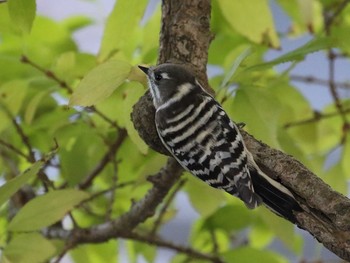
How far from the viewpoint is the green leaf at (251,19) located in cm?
57

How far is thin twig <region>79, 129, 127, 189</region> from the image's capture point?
607 mm

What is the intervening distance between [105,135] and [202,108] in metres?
0.16

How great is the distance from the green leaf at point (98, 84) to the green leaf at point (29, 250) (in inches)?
5.8

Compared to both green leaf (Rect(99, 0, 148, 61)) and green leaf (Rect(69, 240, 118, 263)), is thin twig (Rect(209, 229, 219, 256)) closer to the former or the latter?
green leaf (Rect(69, 240, 118, 263))

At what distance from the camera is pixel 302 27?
2.69ft

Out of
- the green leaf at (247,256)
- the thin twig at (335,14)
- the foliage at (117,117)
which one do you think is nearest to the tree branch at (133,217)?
the foliage at (117,117)

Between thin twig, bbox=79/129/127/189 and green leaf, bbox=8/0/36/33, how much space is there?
0.15 metres

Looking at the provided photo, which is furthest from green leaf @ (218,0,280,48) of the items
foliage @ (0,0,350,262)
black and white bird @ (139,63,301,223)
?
black and white bird @ (139,63,301,223)

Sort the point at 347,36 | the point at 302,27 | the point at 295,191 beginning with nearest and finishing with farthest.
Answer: the point at 295,191 → the point at 347,36 → the point at 302,27

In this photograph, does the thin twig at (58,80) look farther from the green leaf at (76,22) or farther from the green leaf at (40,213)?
the green leaf at (76,22)

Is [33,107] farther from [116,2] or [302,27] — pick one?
[302,27]

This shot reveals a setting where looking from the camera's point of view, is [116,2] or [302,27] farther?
[302,27]

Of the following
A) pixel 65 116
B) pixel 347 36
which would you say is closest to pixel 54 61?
pixel 65 116

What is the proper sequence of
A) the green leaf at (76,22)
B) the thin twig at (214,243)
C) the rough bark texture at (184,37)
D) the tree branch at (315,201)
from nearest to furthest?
the tree branch at (315,201) < the rough bark texture at (184,37) < the thin twig at (214,243) < the green leaf at (76,22)
